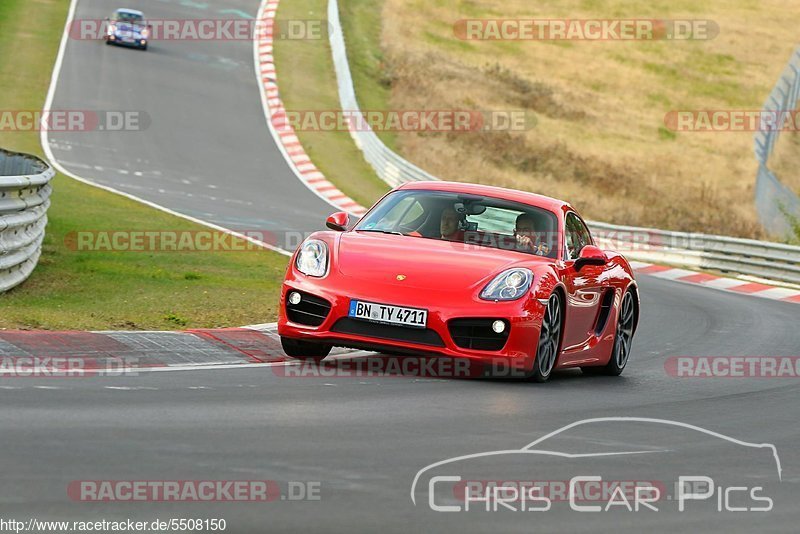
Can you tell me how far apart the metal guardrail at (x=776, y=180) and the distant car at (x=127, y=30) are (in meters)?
17.7

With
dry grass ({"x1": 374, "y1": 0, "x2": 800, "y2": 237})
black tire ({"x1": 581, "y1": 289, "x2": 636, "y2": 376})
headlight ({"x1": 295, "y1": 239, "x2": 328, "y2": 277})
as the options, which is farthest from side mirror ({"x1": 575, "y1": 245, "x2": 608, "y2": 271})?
dry grass ({"x1": 374, "y1": 0, "x2": 800, "y2": 237})

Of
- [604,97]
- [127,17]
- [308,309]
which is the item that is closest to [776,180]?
[127,17]

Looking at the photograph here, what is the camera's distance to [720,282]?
78.8ft

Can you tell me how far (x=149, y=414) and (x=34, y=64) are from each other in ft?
107

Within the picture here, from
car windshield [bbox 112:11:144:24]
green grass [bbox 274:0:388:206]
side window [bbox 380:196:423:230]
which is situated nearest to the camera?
side window [bbox 380:196:423:230]

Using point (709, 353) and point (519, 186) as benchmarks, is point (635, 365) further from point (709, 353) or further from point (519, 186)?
point (519, 186)

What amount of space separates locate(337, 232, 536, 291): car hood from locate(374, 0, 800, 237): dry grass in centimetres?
2350

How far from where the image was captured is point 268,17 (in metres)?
48.3

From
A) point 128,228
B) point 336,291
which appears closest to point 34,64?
point 128,228

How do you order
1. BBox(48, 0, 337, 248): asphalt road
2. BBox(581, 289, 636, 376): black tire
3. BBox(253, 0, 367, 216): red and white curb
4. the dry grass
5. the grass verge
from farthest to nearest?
1. the dry grass
2. the grass verge
3. BBox(253, 0, 367, 216): red and white curb
4. BBox(48, 0, 337, 248): asphalt road
5. BBox(581, 289, 636, 376): black tire

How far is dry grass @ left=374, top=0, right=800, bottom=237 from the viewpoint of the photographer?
38.1 meters

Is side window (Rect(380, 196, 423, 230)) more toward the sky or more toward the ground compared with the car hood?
more toward the sky

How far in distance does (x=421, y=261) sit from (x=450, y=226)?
92 centimetres

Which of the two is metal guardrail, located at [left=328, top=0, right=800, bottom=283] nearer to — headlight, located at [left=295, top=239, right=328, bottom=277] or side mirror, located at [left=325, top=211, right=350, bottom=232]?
side mirror, located at [left=325, top=211, right=350, bottom=232]
